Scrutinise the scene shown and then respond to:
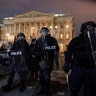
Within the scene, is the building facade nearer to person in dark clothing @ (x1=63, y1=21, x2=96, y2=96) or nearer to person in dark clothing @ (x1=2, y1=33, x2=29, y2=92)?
person in dark clothing @ (x1=2, y1=33, x2=29, y2=92)

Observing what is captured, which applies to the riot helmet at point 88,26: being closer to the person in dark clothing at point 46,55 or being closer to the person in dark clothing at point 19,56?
the person in dark clothing at point 46,55

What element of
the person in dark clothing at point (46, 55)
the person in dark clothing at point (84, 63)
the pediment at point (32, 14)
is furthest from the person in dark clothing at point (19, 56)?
the pediment at point (32, 14)

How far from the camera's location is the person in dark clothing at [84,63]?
4.95 metres

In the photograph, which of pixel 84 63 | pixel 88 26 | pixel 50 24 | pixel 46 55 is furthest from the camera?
pixel 50 24

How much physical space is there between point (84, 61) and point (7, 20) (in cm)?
10267

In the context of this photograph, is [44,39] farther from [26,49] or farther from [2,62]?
[2,62]

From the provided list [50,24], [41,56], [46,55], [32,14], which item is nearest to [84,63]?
[46,55]

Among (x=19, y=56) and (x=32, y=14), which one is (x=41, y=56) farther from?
(x=32, y=14)

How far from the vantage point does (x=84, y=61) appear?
4.98 metres

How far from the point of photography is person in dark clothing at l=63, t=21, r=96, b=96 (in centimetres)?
495

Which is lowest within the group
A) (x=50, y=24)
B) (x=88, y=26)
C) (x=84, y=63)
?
(x=84, y=63)

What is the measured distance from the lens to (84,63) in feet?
16.4

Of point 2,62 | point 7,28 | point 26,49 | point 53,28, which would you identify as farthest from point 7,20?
point 26,49

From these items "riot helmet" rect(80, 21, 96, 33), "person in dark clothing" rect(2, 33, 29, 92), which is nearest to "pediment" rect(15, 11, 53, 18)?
"person in dark clothing" rect(2, 33, 29, 92)
